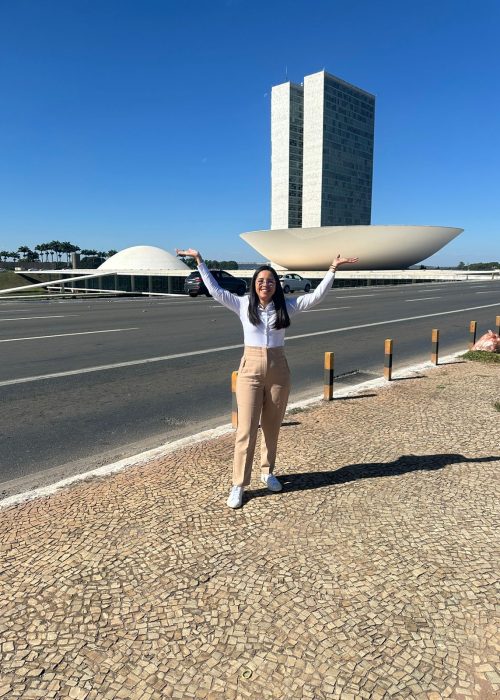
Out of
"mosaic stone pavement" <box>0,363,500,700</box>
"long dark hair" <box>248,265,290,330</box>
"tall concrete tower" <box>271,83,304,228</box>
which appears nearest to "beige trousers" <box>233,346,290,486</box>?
"long dark hair" <box>248,265,290,330</box>

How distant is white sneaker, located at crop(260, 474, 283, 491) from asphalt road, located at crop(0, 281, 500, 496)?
5.34ft

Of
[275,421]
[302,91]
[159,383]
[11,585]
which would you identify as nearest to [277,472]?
[275,421]

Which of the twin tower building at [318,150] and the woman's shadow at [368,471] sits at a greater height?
the twin tower building at [318,150]

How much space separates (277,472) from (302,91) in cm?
12976

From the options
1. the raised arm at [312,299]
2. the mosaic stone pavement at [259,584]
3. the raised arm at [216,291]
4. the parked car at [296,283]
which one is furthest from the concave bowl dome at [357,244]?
the mosaic stone pavement at [259,584]

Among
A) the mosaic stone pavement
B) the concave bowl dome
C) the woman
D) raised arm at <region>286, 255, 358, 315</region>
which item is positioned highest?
the concave bowl dome

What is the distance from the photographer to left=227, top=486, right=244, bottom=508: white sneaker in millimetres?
3648

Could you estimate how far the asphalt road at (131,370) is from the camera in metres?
5.20

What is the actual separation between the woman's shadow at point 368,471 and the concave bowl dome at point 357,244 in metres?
73.0

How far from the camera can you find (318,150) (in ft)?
371

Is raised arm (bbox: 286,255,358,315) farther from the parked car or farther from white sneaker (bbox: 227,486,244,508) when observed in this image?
the parked car

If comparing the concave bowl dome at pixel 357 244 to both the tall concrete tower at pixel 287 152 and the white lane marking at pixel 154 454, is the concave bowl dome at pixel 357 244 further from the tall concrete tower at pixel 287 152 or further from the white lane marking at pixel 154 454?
the white lane marking at pixel 154 454

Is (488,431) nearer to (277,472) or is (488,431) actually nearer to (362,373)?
(277,472)

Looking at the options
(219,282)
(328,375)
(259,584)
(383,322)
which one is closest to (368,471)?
(259,584)
